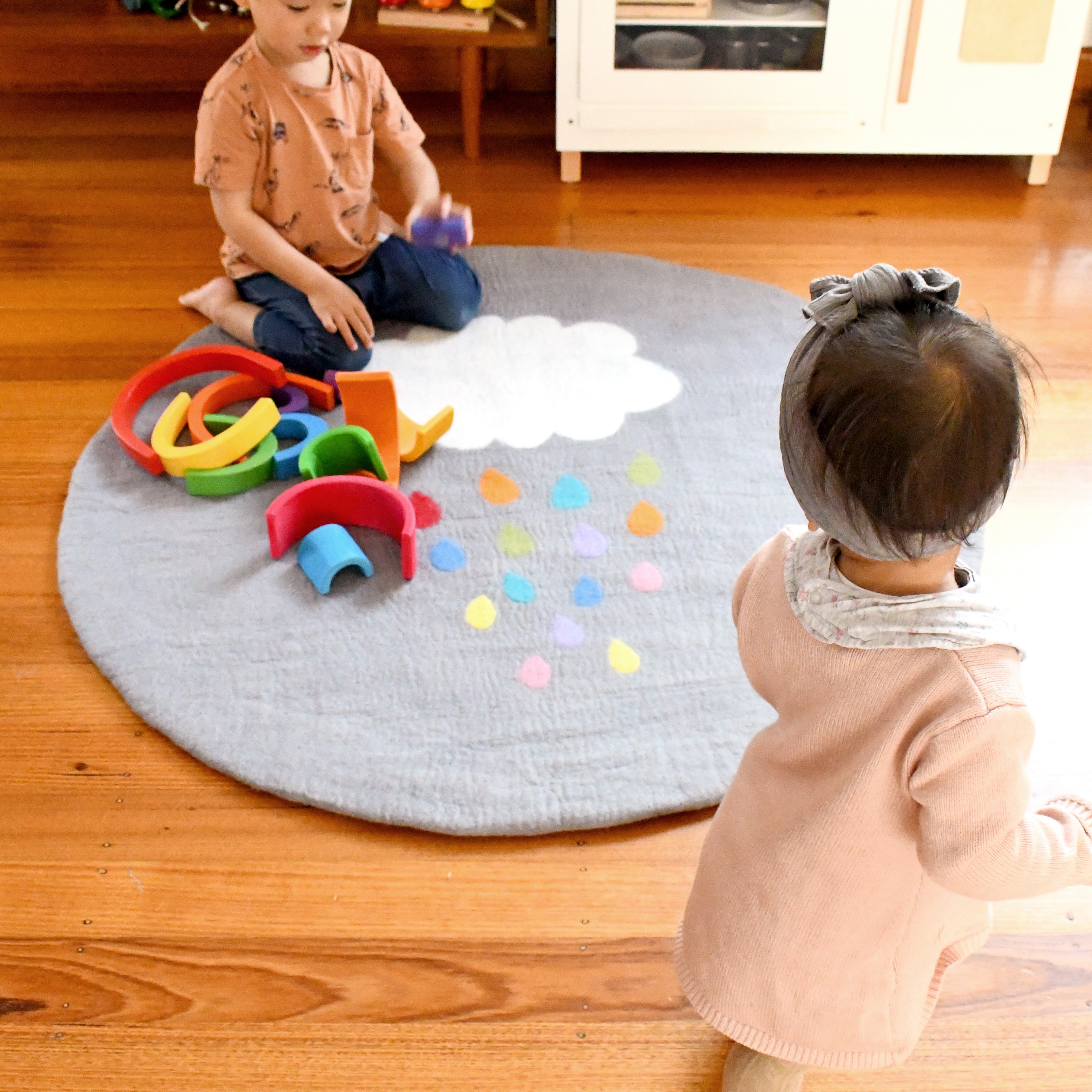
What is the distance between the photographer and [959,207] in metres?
2.15

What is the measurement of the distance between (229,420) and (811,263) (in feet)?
3.34

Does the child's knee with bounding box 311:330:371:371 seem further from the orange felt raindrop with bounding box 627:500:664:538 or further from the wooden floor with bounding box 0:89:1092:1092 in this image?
the orange felt raindrop with bounding box 627:500:664:538

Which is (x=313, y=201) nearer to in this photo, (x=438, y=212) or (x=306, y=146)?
(x=306, y=146)

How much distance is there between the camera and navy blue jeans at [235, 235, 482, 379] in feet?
5.38

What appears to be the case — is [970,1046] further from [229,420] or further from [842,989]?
[229,420]

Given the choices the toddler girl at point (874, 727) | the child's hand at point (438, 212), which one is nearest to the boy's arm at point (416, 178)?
the child's hand at point (438, 212)

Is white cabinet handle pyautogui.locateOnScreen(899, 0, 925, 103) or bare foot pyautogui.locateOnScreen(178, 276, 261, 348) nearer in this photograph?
bare foot pyautogui.locateOnScreen(178, 276, 261, 348)

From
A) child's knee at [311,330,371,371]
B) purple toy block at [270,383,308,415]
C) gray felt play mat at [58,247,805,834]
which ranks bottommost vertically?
gray felt play mat at [58,247,805,834]

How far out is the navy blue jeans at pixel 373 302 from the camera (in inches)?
64.6

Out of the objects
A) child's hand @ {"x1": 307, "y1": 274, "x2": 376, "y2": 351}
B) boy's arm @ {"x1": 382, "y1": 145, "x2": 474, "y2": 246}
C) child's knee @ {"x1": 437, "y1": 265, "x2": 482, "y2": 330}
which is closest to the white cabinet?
boy's arm @ {"x1": 382, "y1": 145, "x2": 474, "y2": 246}

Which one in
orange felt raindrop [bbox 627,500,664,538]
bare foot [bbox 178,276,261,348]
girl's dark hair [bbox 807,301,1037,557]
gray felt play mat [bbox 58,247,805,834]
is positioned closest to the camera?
girl's dark hair [bbox 807,301,1037,557]

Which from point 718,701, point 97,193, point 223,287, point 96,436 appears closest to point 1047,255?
point 718,701

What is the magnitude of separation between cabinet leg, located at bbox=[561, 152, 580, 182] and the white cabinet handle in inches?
23.6

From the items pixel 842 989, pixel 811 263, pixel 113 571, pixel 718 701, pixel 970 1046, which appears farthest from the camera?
pixel 811 263
